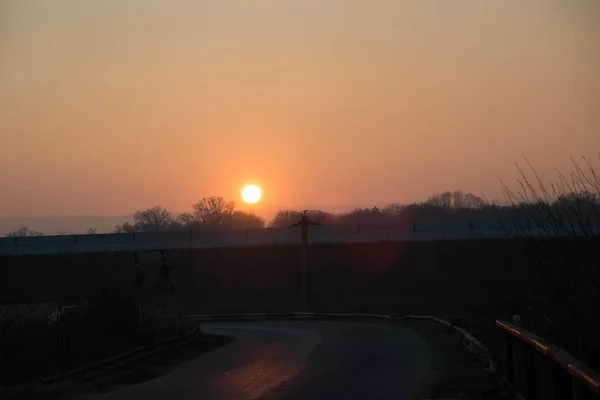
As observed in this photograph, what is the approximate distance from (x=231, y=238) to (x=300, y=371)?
2974 inches

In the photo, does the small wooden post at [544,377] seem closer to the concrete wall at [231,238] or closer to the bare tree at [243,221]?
the concrete wall at [231,238]

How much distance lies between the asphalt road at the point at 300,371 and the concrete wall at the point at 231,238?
189 ft

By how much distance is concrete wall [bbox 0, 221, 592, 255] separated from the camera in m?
88.9

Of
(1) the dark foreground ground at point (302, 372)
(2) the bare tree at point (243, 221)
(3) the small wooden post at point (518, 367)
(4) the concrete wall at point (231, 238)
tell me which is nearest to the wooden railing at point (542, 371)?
(3) the small wooden post at point (518, 367)

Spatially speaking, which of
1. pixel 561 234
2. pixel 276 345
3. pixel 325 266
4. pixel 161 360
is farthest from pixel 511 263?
pixel 561 234

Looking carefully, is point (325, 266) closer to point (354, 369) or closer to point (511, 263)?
point (511, 263)

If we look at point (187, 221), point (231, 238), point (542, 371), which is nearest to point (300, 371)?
point (542, 371)

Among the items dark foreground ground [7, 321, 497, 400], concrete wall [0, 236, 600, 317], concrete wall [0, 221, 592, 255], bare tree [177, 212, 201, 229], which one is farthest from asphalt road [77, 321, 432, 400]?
bare tree [177, 212, 201, 229]

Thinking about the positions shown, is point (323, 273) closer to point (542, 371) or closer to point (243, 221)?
point (542, 371)

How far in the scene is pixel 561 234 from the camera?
1393 centimetres

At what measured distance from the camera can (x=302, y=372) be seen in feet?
64.6

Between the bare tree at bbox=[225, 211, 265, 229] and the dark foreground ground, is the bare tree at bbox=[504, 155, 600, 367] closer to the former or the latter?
the dark foreground ground

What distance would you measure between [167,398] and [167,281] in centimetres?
1254

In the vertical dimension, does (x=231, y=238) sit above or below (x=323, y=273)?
above
